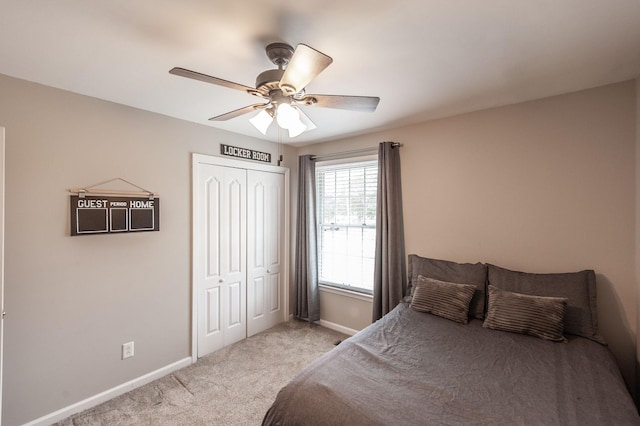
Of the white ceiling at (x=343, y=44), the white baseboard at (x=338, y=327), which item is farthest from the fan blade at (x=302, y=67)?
the white baseboard at (x=338, y=327)

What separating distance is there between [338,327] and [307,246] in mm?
1102

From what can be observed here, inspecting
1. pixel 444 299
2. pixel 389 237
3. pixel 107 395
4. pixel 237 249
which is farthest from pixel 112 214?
pixel 444 299

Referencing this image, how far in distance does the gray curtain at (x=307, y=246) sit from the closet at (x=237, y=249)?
0.75 ft

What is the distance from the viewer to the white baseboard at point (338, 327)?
11.6 feet

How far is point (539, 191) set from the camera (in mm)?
2371

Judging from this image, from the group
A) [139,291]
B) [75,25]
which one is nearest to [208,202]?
[139,291]

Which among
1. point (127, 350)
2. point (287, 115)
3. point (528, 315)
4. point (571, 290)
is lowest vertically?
point (127, 350)

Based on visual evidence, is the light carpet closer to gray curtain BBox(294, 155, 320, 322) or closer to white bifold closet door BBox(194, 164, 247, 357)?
white bifold closet door BBox(194, 164, 247, 357)

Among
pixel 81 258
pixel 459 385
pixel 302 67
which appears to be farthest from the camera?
pixel 81 258

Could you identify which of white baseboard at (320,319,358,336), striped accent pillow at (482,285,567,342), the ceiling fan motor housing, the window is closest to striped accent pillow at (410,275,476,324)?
striped accent pillow at (482,285,567,342)

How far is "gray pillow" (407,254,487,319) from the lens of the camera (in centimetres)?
236

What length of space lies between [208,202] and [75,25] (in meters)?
1.85

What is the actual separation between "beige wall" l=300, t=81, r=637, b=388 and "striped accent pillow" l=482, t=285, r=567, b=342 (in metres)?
0.44

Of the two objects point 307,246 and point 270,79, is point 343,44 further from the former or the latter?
point 307,246
